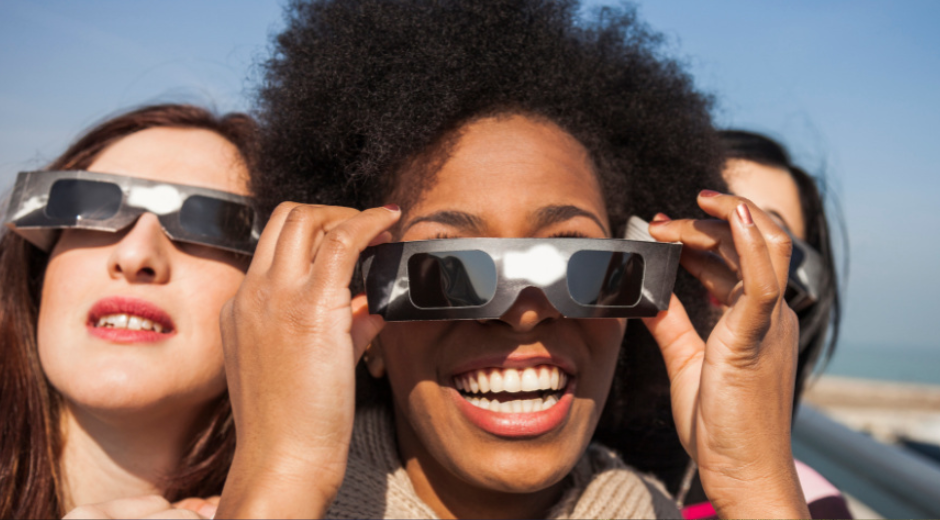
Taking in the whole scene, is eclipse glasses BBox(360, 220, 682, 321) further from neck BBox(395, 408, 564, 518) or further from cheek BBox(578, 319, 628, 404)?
neck BBox(395, 408, 564, 518)

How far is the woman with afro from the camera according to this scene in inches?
68.0

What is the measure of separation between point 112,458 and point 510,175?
1917 mm

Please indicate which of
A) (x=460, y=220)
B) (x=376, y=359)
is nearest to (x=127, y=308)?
(x=376, y=359)

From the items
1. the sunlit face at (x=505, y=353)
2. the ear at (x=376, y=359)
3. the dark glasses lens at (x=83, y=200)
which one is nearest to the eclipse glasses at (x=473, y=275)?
the sunlit face at (x=505, y=353)

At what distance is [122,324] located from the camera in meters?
2.51

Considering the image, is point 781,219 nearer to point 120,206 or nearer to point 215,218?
point 215,218

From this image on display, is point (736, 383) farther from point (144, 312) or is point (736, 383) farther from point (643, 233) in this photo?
point (144, 312)

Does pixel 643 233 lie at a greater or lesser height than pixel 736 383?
greater

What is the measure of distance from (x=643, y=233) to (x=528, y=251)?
2.17 feet

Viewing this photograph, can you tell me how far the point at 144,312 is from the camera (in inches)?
98.0

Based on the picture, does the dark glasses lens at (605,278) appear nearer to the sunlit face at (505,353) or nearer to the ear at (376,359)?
the sunlit face at (505,353)

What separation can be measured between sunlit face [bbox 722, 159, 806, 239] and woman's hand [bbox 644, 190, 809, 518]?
1.91m

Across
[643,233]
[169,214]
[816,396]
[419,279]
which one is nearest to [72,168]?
[169,214]

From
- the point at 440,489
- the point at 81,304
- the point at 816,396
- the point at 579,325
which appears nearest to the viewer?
the point at 579,325
